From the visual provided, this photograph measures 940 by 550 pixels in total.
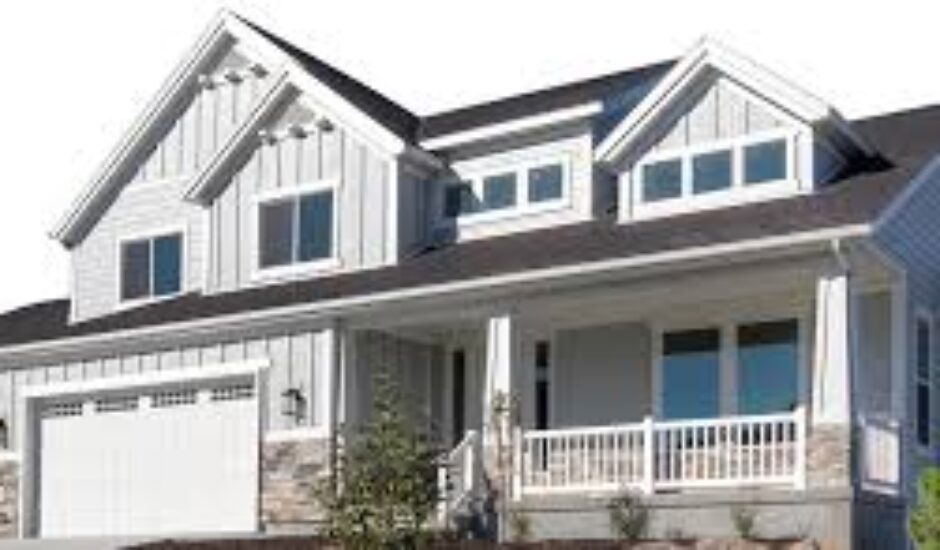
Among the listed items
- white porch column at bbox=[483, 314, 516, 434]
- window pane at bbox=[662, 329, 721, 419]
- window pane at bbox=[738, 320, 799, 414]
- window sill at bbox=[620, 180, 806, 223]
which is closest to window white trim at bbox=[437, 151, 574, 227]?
window sill at bbox=[620, 180, 806, 223]

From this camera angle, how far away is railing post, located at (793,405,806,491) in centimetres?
2014

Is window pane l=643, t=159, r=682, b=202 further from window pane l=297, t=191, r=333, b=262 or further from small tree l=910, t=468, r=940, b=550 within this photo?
small tree l=910, t=468, r=940, b=550

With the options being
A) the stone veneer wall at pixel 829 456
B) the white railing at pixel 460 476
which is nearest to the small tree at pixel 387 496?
the white railing at pixel 460 476

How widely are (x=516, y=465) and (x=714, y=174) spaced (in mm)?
4885

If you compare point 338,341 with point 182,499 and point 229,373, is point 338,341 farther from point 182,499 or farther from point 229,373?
point 182,499

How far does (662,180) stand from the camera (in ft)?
79.9

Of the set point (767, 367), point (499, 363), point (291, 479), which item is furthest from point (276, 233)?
point (767, 367)

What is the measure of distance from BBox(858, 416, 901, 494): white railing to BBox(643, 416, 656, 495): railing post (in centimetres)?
255

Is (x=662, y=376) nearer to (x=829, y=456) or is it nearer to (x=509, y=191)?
(x=509, y=191)

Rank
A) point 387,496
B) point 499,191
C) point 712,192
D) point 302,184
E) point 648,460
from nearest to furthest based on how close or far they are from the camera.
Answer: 1. point 387,496
2. point 648,460
3. point 712,192
4. point 499,191
5. point 302,184

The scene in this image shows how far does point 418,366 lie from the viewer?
86.1 ft

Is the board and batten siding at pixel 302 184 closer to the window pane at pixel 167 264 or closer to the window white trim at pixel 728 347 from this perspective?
the window pane at pixel 167 264

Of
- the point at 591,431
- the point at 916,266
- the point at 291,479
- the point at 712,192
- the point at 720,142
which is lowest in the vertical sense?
the point at 291,479

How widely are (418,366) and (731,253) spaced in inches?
273
